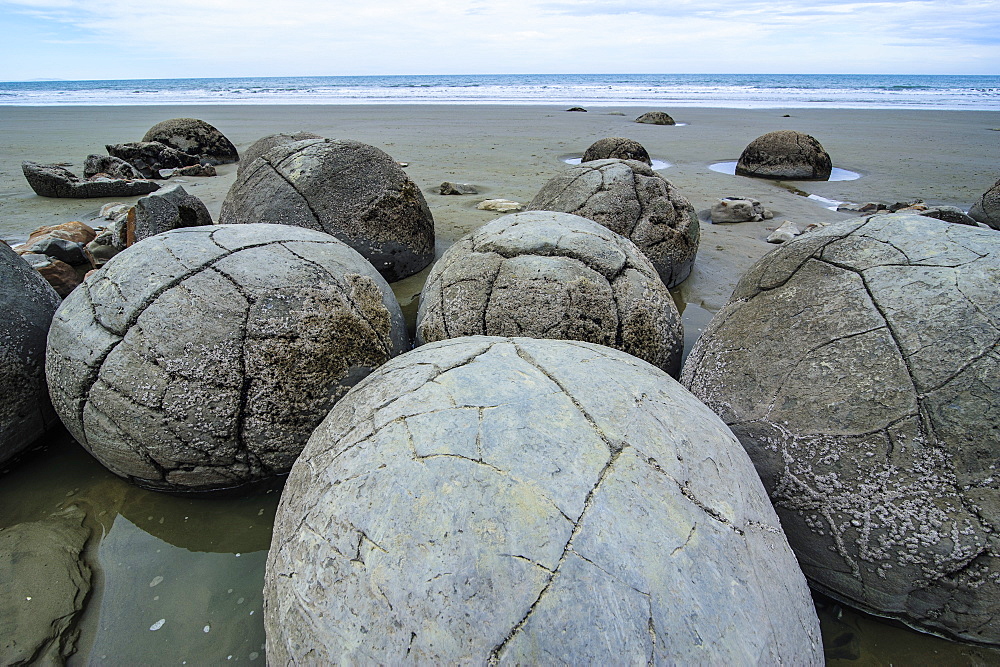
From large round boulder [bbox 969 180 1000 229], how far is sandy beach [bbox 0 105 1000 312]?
115 centimetres

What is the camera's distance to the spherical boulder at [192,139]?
12.1 m

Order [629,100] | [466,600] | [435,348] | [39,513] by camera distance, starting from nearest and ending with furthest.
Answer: [466,600]
[435,348]
[39,513]
[629,100]

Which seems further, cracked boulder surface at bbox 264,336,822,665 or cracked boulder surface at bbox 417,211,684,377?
cracked boulder surface at bbox 417,211,684,377

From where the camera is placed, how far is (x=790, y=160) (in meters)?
10.1

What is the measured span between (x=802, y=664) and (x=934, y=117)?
26.7 metres

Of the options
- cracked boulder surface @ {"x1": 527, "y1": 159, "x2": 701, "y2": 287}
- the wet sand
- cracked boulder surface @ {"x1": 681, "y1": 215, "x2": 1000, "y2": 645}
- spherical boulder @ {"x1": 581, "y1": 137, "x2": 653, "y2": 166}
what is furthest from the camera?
spherical boulder @ {"x1": 581, "y1": 137, "x2": 653, "y2": 166}

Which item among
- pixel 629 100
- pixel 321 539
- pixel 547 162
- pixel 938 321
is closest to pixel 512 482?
pixel 321 539

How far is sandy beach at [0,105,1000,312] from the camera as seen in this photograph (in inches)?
282

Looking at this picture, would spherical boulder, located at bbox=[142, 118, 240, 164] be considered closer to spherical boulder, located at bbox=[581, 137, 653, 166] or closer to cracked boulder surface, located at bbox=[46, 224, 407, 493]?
spherical boulder, located at bbox=[581, 137, 653, 166]

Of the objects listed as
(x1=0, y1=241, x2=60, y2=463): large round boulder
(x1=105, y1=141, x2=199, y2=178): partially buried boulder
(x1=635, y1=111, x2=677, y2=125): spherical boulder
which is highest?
(x1=635, y1=111, x2=677, y2=125): spherical boulder

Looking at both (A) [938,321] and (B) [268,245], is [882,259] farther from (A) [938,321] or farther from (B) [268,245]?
(B) [268,245]

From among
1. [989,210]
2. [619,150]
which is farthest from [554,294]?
[619,150]

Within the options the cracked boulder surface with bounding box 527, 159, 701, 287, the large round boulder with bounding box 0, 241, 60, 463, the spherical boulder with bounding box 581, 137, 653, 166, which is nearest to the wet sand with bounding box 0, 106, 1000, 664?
the large round boulder with bounding box 0, 241, 60, 463

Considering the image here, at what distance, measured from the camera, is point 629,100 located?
102 ft
